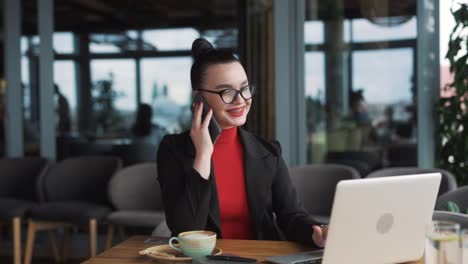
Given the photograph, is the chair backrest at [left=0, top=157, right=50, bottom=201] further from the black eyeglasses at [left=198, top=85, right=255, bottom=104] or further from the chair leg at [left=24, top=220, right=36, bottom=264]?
the black eyeglasses at [left=198, top=85, right=255, bottom=104]

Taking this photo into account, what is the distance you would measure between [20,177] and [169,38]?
6.00 ft

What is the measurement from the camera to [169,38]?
19.9 ft

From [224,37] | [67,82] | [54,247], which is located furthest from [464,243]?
[67,82]

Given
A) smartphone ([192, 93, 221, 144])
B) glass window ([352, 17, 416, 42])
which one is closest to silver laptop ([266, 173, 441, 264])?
smartphone ([192, 93, 221, 144])

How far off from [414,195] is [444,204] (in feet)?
3.88

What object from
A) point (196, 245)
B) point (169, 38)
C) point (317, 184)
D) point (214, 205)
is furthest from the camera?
point (169, 38)

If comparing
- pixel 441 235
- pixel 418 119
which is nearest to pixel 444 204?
pixel 441 235

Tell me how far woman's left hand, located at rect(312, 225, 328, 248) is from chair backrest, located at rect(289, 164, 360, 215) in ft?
7.70

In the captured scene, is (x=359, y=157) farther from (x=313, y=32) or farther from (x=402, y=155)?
(x=313, y=32)

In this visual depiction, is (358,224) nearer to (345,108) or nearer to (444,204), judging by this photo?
(444,204)

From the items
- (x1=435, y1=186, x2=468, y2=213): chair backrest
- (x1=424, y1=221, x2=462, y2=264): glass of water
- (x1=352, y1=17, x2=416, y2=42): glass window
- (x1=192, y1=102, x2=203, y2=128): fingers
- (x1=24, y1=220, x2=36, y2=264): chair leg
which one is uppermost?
(x1=352, y1=17, x2=416, y2=42): glass window

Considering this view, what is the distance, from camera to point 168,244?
2.28 meters

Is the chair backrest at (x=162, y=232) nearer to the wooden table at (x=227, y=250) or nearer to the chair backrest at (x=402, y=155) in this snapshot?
the wooden table at (x=227, y=250)

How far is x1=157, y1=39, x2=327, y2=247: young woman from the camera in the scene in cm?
244
